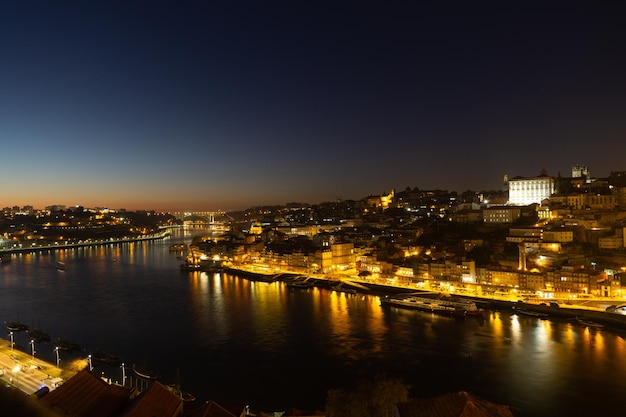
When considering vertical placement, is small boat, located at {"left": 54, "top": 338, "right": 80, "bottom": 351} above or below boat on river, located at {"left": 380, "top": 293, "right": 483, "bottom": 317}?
above

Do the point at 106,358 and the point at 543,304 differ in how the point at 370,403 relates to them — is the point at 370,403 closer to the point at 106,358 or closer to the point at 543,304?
the point at 106,358

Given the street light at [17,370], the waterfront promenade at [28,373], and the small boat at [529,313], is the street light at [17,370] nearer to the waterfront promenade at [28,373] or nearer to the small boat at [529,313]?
the waterfront promenade at [28,373]

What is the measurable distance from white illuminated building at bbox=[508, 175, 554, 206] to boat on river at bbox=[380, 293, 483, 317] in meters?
9.33

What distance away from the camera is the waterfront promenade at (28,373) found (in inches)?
205

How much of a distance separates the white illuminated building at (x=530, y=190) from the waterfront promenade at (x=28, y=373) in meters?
17.6

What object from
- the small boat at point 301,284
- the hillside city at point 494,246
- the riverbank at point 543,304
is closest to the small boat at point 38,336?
the small boat at point 301,284

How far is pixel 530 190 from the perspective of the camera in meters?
19.0

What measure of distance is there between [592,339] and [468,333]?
2.06m

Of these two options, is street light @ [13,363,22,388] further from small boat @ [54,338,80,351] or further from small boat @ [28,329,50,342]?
small boat @ [28,329,50,342]

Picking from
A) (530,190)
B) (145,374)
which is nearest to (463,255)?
(530,190)

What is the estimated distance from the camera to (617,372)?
6.55m

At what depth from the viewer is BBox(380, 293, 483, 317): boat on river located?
10.3 meters

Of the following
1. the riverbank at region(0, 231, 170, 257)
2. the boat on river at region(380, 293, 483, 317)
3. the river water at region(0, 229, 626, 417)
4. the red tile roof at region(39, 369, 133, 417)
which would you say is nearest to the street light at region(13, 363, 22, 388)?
the river water at region(0, 229, 626, 417)

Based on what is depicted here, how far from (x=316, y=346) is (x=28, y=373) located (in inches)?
168
